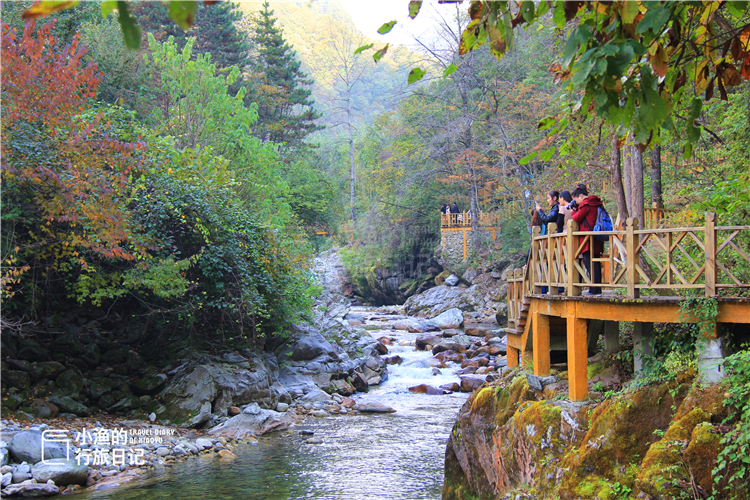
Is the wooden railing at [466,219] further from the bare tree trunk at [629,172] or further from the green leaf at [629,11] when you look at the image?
the green leaf at [629,11]

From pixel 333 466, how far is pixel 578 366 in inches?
224

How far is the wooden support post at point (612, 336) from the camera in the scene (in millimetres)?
8438

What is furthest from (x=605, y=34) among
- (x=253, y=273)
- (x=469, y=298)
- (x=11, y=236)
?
(x=469, y=298)

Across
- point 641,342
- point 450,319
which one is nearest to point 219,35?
point 450,319

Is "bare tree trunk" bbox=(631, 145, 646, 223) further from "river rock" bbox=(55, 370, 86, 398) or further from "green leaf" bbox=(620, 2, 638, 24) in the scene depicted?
"river rock" bbox=(55, 370, 86, 398)

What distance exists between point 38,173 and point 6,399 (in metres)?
4.47

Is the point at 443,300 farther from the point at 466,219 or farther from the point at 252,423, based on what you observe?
the point at 252,423

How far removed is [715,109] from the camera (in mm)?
11539

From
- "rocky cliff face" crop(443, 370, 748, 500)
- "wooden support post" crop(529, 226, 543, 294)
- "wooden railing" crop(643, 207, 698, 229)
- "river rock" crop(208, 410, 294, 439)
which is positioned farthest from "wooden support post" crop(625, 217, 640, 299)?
"river rock" crop(208, 410, 294, 439)

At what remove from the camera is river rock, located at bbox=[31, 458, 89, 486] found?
9258mm

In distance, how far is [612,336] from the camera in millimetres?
8492

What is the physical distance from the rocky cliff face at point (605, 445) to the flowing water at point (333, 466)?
224cm

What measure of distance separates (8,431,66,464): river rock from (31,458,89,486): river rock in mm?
165

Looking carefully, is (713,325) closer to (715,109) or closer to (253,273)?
(715,109)
